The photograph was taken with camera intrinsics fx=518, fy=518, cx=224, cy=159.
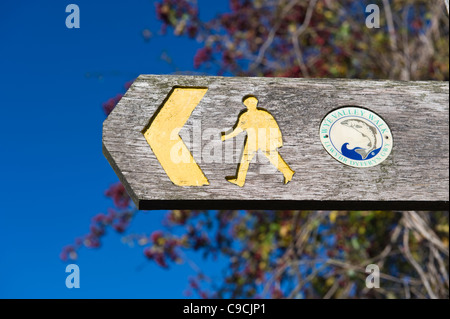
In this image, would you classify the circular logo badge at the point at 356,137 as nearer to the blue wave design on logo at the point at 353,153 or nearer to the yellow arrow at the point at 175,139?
the blue wave design on logo at the point at 353,153

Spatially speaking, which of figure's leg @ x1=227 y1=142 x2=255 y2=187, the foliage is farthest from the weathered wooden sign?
the foliage

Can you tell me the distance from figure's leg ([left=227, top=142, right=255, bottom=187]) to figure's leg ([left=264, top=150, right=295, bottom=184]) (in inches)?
1.1

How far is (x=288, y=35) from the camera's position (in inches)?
127

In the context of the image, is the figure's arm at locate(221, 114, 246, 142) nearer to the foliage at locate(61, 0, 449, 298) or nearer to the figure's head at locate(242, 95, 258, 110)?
the figure's head at locate(242, 95, 258, 110)

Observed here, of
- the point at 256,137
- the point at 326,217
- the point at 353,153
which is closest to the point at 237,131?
the point at 256,137

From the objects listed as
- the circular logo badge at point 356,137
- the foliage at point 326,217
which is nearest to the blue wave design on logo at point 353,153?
the circular logo badge at point 356,137

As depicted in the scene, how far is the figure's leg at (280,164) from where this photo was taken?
789mm

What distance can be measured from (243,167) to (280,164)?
0.06m

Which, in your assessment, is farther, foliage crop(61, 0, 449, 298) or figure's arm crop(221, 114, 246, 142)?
foliage crop(61, 0, 449, 298)

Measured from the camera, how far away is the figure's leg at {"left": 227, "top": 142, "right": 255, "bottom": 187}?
77 centimetres

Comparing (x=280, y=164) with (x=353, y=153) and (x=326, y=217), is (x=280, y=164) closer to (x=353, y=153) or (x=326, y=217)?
(x=353, y=153)
